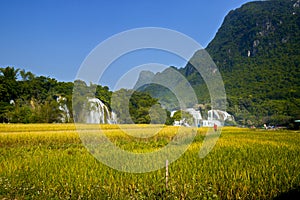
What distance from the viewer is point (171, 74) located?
30.4 ft

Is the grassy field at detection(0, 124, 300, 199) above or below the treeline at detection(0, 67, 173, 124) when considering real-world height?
below

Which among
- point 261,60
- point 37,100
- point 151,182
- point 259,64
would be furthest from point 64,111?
point 261,60

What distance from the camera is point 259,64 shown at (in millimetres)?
74500

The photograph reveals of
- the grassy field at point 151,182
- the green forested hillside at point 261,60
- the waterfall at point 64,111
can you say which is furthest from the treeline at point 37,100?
the green forested hillside at point 261,60

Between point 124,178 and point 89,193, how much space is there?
3.24 feet

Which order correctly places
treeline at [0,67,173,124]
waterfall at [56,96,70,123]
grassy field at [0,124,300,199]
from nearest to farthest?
grassy field at [0,124,300,199] → treeline at [0,67,173,124] → waterfall at [56,96,70,123]

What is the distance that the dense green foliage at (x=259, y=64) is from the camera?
49750 mm

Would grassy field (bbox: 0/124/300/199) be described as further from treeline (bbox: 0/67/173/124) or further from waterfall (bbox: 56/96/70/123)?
waterfall (bbox: 56/96/70/123)

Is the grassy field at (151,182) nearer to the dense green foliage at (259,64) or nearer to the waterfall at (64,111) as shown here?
the dense green foliage at (259,64)

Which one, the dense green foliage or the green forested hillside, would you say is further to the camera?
the green forested hillside

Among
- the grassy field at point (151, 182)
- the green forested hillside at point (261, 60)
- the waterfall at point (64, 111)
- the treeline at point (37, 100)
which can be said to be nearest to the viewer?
the grassy field at point (151, 182)

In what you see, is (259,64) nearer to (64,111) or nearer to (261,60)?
(261,60)

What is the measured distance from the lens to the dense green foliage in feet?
163

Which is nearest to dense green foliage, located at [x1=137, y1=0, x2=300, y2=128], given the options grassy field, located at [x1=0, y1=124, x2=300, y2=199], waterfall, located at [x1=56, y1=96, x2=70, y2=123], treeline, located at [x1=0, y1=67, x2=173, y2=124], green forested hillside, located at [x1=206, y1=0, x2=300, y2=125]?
green forested hillside, located at [x1=206, y1=0, x2=300, y2=125]
